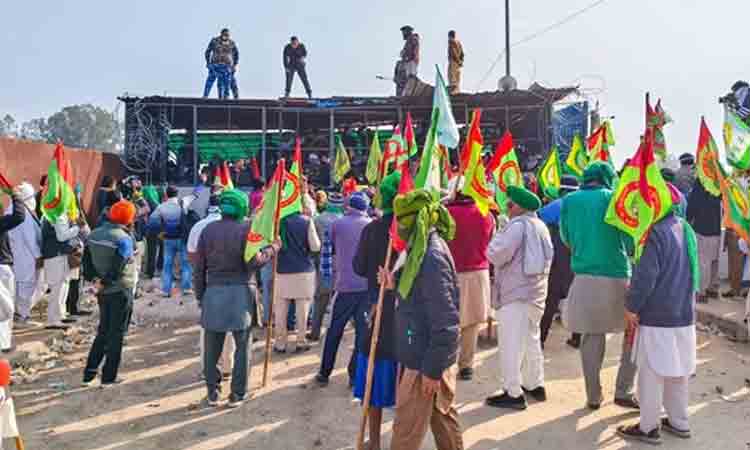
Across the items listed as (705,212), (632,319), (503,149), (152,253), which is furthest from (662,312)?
(152,253)

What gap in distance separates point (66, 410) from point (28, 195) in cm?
342

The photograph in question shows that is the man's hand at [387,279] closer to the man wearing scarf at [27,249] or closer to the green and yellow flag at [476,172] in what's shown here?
the green and yellow flag at [476,172]

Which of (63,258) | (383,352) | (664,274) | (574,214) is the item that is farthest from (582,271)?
(63,258)

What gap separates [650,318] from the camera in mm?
4367

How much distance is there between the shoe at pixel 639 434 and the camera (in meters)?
4.45

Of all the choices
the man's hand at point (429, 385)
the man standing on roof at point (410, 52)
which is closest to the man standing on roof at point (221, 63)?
the man standing on roof at point (410, 52)

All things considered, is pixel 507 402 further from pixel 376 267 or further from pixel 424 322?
pixel 424 322

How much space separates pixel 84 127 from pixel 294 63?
69.0 meters

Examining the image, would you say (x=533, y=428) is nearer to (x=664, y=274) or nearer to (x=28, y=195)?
(x=664, y=274)

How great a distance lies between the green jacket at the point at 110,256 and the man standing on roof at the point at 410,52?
1078 centimetres

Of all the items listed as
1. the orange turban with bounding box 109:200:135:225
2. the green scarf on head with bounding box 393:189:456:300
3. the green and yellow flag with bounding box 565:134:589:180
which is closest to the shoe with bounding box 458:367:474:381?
the green scarf on head with bounding box 393:189:456:300

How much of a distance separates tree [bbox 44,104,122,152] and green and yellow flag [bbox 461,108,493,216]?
7203 centimetres

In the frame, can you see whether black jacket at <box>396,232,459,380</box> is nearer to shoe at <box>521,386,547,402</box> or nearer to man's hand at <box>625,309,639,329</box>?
man's hand at <box>625,309,639,329</box>

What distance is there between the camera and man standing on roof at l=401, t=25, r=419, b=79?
599 inches
